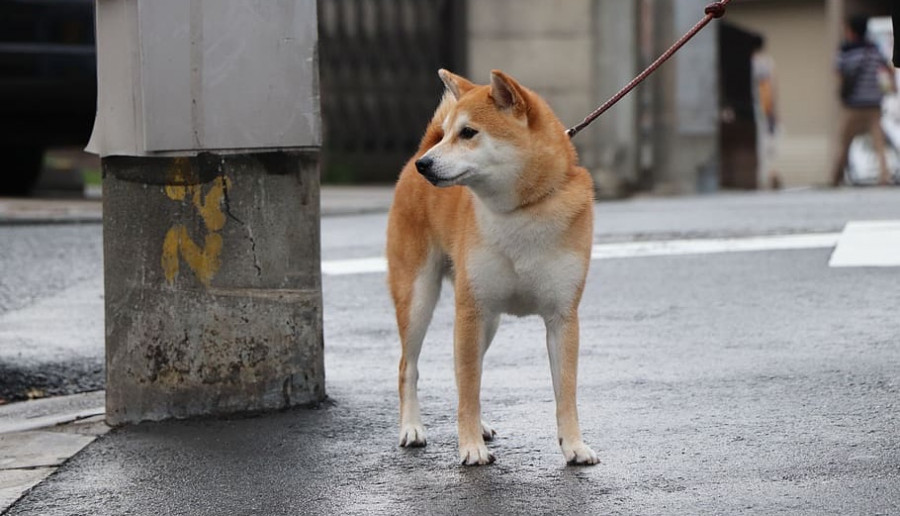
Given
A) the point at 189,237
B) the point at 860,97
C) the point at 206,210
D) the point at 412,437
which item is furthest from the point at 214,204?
the point at 860,97

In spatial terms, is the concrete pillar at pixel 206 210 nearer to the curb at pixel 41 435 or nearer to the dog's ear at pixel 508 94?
the curb at pixel 41 435

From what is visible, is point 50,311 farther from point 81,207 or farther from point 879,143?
point 879,143

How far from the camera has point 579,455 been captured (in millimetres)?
5113

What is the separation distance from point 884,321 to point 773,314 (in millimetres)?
582

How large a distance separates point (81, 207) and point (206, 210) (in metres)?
8.23

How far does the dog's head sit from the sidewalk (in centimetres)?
820

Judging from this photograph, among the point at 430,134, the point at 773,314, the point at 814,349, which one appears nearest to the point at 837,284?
the point at 773,314

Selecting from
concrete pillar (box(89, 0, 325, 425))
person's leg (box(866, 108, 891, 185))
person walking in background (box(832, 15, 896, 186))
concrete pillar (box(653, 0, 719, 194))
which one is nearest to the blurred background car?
concrete pillar (box(653, 0, 719, 194))

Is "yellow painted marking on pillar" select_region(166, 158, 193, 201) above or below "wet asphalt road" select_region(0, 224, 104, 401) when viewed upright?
above

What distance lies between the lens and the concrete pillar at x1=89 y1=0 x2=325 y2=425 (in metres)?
5.92

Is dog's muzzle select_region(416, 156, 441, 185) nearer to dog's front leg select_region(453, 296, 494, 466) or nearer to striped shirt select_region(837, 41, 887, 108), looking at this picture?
dog's front leg select_region(453, 296, 494, 466)

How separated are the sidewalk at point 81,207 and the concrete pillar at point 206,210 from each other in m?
6.98

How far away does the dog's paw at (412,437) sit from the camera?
554 cm

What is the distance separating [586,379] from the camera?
6500mm
